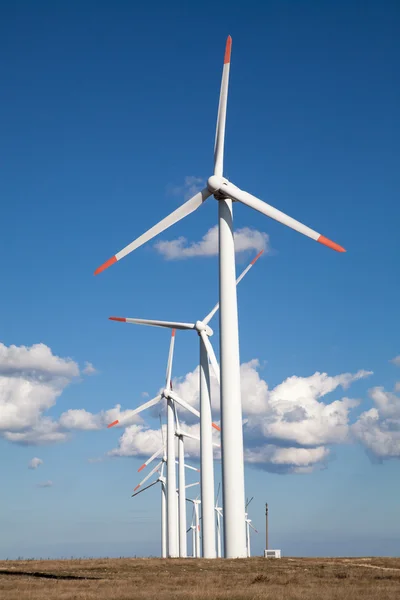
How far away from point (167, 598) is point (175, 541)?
A: 65747 millimetres

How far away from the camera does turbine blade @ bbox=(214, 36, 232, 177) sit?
5216cm

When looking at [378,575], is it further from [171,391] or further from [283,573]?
[171,391]

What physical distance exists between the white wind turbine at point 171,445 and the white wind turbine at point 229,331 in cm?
4039

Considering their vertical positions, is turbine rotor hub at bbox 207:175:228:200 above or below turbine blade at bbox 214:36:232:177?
below

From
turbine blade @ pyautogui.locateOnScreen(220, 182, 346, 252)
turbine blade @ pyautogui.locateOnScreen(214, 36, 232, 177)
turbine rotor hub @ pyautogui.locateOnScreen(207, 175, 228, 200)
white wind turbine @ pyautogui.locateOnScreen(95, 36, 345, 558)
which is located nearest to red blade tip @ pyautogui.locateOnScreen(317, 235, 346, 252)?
white wind turbine @ pyautogui.locateOnScreen(95, 36, 345, 558)

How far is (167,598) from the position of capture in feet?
90.8

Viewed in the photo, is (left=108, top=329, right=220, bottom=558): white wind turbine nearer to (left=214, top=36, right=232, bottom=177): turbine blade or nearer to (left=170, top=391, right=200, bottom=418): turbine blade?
(left=170, top=391, right=200, bottom=418): turbine blade

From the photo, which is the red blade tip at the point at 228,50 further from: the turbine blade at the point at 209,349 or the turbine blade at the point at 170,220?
the turbine blade at the point at 209,349

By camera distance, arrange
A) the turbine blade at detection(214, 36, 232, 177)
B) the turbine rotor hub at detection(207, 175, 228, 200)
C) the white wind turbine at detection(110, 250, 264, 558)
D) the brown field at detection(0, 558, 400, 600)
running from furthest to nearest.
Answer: the white wind turbine at detection(110, 250, 264, 558) → the turbine blade at detection(214, 36, 232, 177) → the turbine rotor hub at detection(207, 175, 228, 200) → the brown field at detection(0, 558, 400, 600)

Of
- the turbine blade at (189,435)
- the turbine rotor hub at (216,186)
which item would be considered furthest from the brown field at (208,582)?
the turbine blade at (189,435)

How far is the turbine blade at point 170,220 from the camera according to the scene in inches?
2098

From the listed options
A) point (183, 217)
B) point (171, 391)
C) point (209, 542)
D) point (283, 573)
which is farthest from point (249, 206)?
point (171, 391)

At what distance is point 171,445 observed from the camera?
89.1m

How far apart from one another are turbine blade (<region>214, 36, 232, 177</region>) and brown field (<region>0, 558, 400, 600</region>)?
26.9 metres
